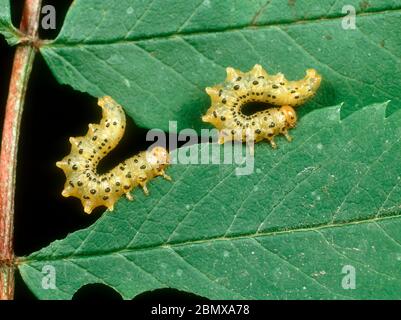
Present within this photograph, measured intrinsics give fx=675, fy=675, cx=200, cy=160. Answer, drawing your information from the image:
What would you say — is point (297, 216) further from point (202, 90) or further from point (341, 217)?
point (202, 90)

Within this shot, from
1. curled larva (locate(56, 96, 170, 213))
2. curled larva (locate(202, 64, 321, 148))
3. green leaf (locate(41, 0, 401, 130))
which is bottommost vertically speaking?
curled larva (locate(56, 96, 170, 213))

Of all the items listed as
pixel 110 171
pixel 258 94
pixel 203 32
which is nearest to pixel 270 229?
pixel 258 94

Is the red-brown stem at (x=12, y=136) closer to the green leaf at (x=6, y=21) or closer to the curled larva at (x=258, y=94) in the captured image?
the green leaf at (x=6, y=21)

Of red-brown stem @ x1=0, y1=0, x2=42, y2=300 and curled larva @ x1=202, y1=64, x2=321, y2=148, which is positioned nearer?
red-brown stem @ x1=0, y1=0, x2=42, y2=300

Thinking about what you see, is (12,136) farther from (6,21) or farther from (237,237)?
(237,237)

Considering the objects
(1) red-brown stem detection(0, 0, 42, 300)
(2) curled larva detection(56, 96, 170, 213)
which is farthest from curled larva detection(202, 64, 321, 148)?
(1) red-brown stem detection(0, 0, 42, 300)

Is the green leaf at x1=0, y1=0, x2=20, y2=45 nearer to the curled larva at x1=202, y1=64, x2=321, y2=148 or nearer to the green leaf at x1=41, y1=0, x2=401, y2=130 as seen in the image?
the green leaf at x1=41, y1=0, x2=401, y2=130

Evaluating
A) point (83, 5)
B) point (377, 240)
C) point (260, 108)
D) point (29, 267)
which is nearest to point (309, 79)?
point (260, 108)

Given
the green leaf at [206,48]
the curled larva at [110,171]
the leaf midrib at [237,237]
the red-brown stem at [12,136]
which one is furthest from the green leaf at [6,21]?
the leaf midrib at [237,237]
